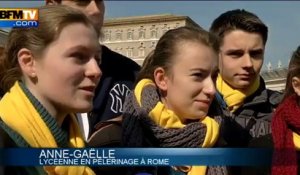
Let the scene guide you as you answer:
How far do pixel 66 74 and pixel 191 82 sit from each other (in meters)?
0.24

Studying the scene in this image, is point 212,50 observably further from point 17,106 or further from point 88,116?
point 17,106

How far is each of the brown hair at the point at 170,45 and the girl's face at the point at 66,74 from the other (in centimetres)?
21

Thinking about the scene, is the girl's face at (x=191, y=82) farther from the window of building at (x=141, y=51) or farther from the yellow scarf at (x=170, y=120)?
the window of building at (x=141, y=51)

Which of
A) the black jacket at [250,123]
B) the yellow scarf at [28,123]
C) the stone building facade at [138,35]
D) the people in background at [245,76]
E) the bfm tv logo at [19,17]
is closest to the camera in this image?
the yellow scarf at [28,123]

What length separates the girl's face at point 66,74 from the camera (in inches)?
33.7

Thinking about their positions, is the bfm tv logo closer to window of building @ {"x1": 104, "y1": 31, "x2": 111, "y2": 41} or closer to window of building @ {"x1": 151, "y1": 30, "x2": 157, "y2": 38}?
window of building @ {"x1": 104, "y1": 31, "x2": 111, "y2": 41}

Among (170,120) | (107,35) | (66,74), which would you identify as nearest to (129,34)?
(107,35)

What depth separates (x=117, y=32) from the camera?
56.9 inches

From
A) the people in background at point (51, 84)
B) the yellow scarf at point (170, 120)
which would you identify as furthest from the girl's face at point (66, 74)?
the yellow scarf at point (170, 120)

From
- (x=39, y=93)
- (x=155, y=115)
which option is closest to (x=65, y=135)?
(x=39, y=93)

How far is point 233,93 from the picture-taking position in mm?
1222

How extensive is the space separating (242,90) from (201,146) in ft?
0.99

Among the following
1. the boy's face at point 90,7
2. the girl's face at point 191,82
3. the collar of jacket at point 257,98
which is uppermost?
the boy's face at point 90,7

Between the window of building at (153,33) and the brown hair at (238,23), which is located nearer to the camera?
the brown hair at (238,23)
